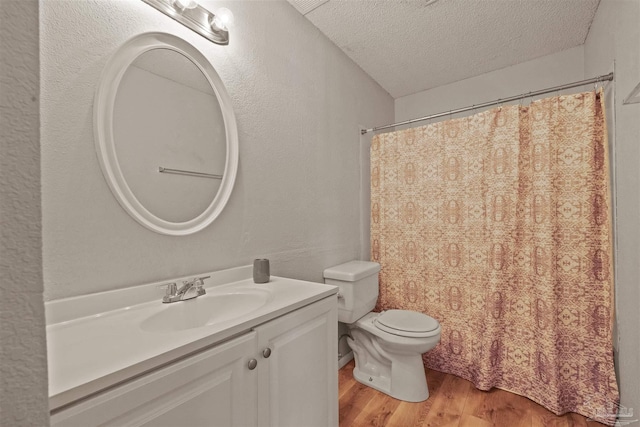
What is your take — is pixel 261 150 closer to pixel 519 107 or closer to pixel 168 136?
pixel 168 136

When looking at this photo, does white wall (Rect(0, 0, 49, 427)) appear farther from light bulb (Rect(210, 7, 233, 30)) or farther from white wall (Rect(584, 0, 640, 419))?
white wall (Rect(584, 0, 640, 419))

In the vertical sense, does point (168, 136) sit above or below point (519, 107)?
below

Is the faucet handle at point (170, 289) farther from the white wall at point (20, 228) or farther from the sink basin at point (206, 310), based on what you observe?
the white wall at point (20, 228)

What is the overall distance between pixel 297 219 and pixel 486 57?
2.02 meters

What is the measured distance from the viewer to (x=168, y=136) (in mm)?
1138

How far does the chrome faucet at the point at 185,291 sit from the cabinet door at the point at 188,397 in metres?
0.37

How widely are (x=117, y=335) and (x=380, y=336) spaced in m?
1.41

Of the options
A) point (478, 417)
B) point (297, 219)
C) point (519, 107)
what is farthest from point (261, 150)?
point (478, 417)

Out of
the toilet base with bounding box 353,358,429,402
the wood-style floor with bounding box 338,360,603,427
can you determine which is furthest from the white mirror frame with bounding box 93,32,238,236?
the toilet base with bounding box 353,358,429,402

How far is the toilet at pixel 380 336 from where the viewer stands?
1664mm

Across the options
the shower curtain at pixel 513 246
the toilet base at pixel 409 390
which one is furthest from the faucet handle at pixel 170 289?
the shower curtain at pixel 513 246

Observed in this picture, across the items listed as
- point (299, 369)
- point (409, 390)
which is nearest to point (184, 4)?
point (299, 369)

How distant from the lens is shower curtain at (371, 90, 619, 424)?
5.04ft

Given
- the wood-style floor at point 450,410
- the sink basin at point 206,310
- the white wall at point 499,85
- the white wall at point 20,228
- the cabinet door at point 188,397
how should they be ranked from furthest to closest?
the white wall at point 499,85 < the wood-style floor at point 450,410 < the sink basin at point 206,310 < the cabinet door at point 188,397 < the white wall at point 20,228
